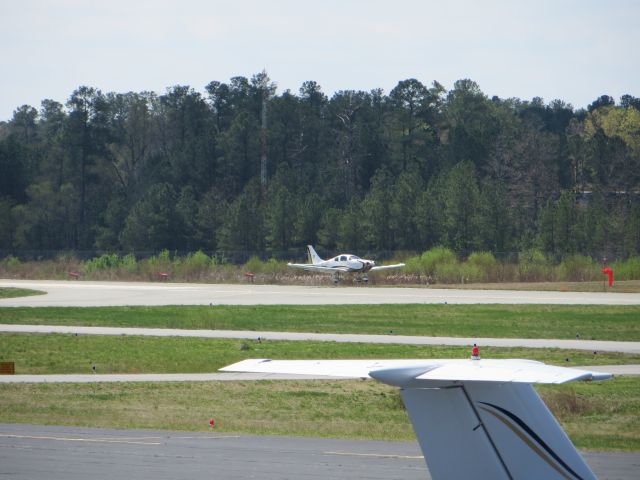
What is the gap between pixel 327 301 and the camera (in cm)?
5519

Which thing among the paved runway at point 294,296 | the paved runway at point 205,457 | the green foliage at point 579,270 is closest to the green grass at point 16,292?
the paved runway at point 294,296

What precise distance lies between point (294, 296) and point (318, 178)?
5527 centimetres

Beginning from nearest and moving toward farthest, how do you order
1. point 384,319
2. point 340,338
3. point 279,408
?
point 279,408 → point 340,338 → point 384,319

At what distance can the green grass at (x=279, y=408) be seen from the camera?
1983 centimetres

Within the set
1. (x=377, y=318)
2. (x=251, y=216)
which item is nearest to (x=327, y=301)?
(x=377, y=318)

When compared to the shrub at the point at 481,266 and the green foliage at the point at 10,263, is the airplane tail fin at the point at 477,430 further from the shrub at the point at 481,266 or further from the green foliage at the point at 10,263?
the green foliage at the point at 10,263

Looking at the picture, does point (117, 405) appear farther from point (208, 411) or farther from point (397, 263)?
point (397, 263)

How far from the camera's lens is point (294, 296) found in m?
60.0

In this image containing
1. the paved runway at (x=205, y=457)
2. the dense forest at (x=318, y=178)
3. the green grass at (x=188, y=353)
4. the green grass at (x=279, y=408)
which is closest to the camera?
the paved runway at (x=205, y=457)

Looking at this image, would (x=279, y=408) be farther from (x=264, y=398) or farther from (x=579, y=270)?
(x=579, y=270)

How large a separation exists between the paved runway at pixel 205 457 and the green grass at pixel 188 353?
10.2 meters

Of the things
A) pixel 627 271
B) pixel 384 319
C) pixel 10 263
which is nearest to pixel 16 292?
pixel 384 319

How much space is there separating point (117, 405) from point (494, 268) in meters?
54.5

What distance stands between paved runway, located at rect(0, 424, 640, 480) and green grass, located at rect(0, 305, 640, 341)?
19.7 m
